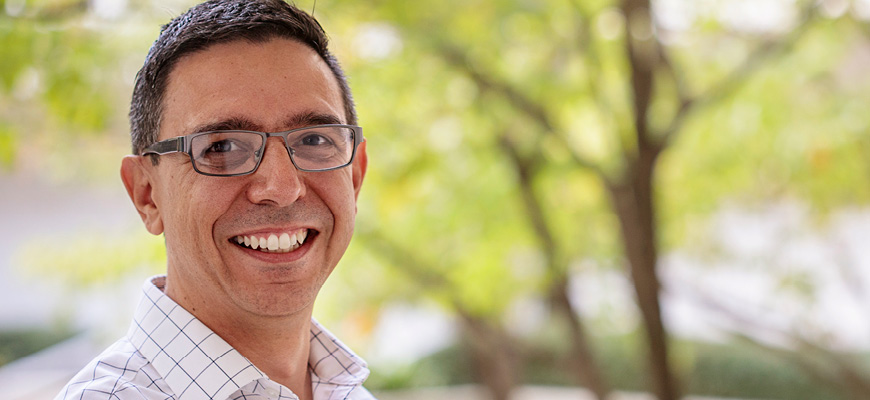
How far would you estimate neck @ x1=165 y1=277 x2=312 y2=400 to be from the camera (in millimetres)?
1411

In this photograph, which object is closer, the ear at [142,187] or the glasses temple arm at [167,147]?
the glasses temple arm at [167,147]

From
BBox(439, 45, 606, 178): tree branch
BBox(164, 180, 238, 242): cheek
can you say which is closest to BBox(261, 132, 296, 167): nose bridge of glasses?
BBox(164, 180, 238, 242): cheek

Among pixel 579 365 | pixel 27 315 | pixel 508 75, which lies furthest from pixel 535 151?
pixel 27 315

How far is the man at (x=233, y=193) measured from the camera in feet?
A: 4.35

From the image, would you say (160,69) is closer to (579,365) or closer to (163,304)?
(163,304)

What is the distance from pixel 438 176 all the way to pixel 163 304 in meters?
3.73

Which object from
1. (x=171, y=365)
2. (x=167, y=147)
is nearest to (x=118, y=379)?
(x=171, y=365)

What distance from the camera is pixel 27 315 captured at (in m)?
8.17

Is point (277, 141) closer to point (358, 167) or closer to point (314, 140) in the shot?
point (314, 140)

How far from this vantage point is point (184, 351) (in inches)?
53.4

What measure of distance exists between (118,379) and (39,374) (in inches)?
299

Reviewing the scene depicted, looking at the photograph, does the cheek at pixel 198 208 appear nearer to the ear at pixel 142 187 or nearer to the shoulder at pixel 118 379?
the ear at pixel 142 187

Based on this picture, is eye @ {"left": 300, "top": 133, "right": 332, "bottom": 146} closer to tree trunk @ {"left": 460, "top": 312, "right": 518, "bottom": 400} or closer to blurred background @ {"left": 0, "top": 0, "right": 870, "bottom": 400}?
blurred background @ {"left": 0, "top": 0, "right": 870, "bottom": 400}

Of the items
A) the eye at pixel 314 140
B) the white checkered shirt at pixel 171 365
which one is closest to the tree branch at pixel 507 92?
the eye at pixel 314 140
